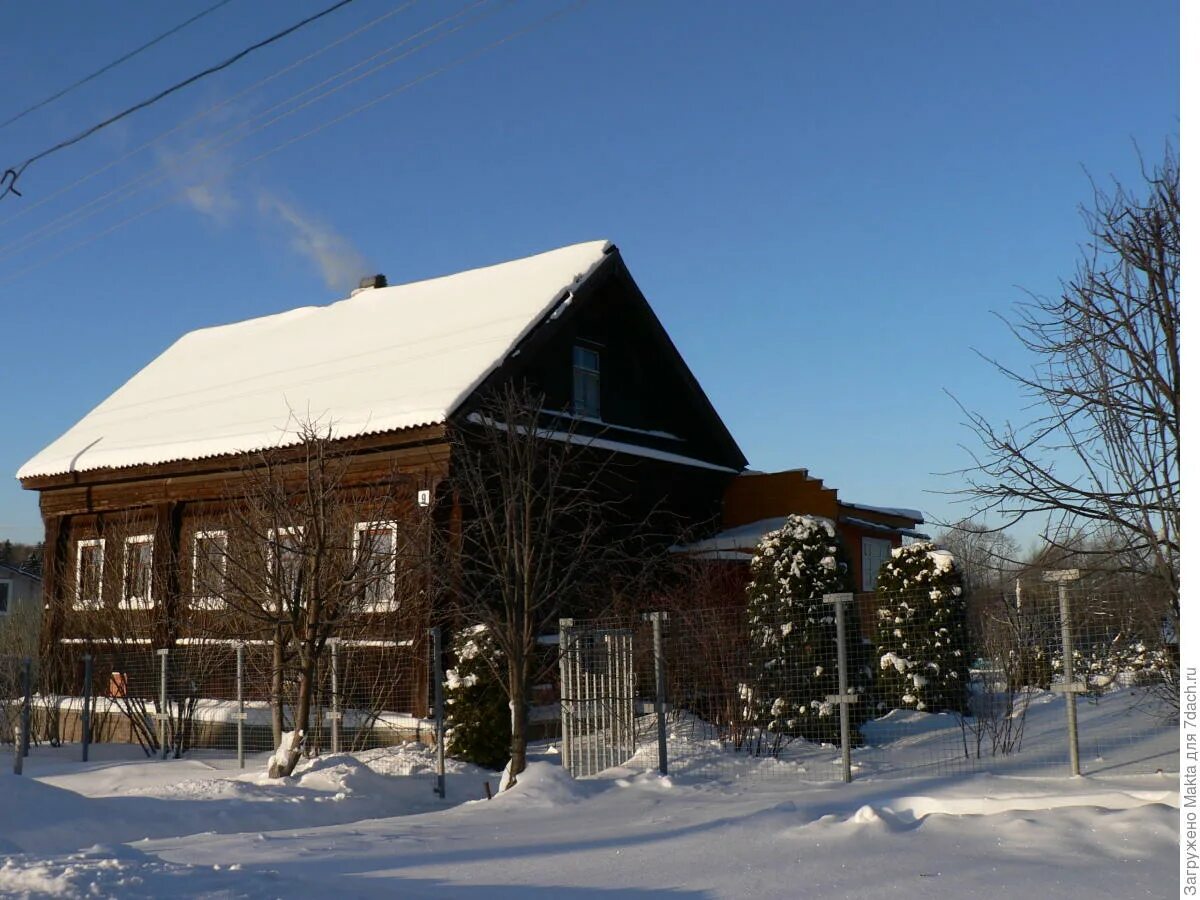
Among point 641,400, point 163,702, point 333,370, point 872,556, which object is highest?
point 333,370

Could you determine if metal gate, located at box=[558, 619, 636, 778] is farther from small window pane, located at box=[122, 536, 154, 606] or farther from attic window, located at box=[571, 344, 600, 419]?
small window pane, located at box=[122, 536, 154, 606]

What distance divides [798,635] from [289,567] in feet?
19.7

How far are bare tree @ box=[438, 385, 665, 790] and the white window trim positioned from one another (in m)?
6.00

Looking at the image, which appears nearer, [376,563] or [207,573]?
[376,563]

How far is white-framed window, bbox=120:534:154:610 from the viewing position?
20.1 m

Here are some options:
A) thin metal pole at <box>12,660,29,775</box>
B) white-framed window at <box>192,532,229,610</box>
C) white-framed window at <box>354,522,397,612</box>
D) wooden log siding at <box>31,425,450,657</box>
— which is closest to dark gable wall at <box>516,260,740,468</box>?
wooden log siding at <box>31,425,450,657</box>

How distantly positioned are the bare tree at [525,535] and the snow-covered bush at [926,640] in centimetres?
350

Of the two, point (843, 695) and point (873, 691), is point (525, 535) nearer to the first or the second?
point (843, 695)

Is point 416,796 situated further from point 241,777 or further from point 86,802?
point 86,802

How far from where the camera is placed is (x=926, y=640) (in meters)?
15.2

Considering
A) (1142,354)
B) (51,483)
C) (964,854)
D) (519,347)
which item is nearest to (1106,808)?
(964,854)

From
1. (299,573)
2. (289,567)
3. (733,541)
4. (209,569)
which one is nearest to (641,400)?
(733,541)

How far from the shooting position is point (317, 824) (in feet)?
36.9

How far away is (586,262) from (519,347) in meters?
2.87
